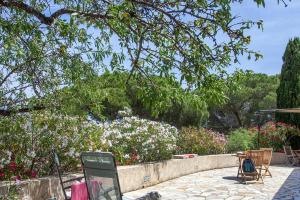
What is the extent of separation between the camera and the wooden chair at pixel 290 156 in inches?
637

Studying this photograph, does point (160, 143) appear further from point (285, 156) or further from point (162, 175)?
point (285, 156)

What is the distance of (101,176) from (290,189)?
6909mm

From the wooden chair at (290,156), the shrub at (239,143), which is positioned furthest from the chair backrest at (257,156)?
the shrub at (239,143)

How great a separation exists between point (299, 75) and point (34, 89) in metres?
15.6

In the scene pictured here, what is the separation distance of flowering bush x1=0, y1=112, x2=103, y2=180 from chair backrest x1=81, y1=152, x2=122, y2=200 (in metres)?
2.06

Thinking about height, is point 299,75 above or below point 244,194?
above

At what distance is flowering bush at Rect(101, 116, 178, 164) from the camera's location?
36.0 feet

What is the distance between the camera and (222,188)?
1063 centimetres

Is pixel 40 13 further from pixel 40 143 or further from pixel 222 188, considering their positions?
pixel 222 188

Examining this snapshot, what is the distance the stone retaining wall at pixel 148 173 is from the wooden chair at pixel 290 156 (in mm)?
332

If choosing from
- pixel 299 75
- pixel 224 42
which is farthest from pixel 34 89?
pixel 299 75

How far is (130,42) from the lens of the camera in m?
4.58

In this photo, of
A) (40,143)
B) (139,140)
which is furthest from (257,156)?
(40,143)

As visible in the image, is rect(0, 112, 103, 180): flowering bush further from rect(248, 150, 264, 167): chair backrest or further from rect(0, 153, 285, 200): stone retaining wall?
rect(248, 150, 264, 167): chair backrest
